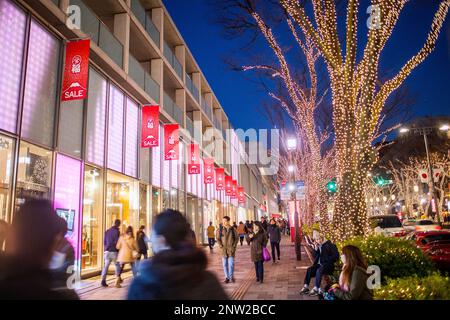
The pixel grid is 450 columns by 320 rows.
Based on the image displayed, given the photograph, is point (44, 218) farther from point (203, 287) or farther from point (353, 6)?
point (353, 6)

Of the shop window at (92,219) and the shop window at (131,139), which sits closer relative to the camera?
the shop window at (92,219)

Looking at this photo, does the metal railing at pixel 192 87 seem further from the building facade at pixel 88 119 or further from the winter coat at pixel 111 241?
the winter coat at pixel 111 241

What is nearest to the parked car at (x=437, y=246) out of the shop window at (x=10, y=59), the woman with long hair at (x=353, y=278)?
the woman with long hair at (x=353, y=278)

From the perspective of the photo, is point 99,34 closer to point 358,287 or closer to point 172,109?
point 172,109

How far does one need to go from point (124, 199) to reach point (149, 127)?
301 cm

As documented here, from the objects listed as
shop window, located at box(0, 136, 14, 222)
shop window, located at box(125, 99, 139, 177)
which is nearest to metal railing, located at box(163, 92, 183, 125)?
shop window, located at box(125, 99, 139, 177)

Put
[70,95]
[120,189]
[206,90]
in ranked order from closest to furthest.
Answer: [70,95]
[120,189]
[206,90]

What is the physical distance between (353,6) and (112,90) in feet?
27.7

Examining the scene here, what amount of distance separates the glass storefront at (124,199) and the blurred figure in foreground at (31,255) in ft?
36.3

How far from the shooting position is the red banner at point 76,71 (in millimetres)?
8953

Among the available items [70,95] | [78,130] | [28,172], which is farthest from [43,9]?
[28,172]

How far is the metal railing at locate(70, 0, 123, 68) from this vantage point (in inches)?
410

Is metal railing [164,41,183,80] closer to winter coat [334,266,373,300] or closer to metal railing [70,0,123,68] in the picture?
metal railing [70,0,123,68]
